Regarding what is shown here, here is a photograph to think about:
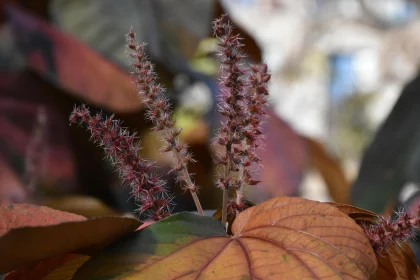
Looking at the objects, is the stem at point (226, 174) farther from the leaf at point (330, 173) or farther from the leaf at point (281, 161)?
the leaf at point (330, 173)

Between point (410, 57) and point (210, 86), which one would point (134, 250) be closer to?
point (210, 86)

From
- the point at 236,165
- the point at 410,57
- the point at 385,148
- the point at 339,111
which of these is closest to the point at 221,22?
the point at 236,165

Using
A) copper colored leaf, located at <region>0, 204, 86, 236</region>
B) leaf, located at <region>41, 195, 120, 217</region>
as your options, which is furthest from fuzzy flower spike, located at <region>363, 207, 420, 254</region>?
leaf, located at <region>41, 195, 120, 217</region>

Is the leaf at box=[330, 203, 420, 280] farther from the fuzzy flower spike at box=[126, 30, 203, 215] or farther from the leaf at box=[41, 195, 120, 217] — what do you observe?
the leaf at box=[41, 195, 120, 217]

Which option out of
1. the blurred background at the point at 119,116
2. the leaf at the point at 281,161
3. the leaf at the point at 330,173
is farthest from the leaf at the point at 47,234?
the leaf at the point at 330,173

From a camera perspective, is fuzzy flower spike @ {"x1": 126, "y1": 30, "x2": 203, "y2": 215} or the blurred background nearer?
fuzzy flower spike @ {"x1": 126, "y1": 30, "x2": 203, "y2": 215}

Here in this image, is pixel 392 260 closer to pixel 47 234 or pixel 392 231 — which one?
pixel 392 231
